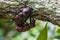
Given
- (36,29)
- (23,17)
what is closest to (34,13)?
(23,17)

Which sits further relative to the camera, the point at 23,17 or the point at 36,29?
the point at 36,29

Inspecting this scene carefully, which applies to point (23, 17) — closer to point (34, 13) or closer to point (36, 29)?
point (34, 13)

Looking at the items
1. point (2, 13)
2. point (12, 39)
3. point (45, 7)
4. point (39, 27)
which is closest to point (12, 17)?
point (2, 13)

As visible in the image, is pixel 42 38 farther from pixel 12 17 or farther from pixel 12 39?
pixel 12 39

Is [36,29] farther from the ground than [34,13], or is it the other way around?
[34,13]

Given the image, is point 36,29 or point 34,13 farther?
point 36,29

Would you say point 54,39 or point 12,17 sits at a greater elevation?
point 12,17

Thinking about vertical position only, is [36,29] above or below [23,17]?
below

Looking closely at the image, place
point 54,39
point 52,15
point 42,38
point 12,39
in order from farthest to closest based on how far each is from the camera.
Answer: point 12,39
point 54,39
point 42,38
point 52,15
